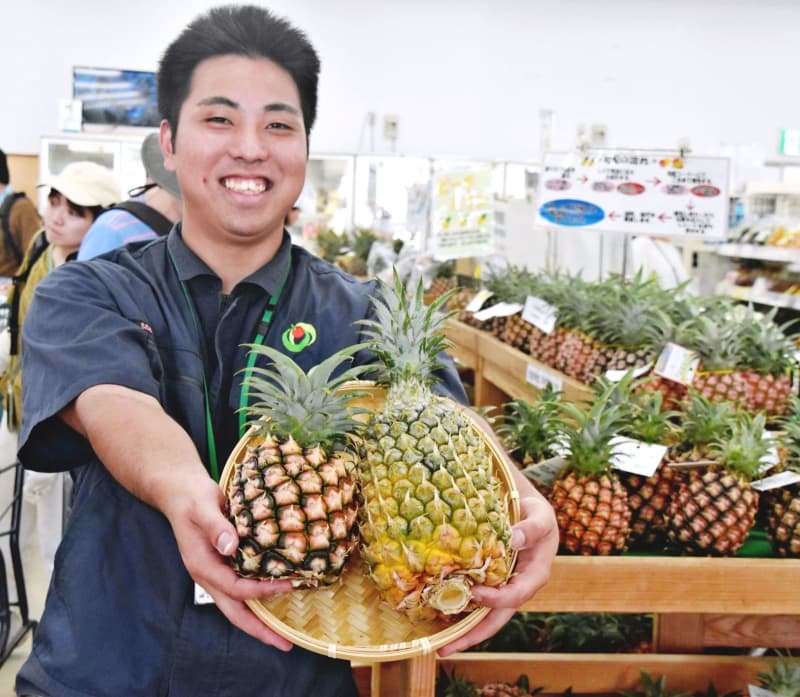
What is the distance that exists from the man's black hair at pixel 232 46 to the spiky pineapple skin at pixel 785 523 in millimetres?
1444

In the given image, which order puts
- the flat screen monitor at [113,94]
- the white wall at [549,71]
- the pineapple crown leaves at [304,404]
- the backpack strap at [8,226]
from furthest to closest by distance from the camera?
the white wall at [549,71]
the flat screen monitor at [113,94]
the backpack strap at [8,226]
the pineapple crown leaves at [304,404]

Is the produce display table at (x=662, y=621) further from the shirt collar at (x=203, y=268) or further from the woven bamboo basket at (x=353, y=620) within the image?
the shirt collar at (x=203, y=268)

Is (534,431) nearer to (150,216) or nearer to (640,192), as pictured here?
(150,216)

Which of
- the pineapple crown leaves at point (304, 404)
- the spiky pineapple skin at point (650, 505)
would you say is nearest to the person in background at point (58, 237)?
the spiky pineapple skin at point (650, 505)

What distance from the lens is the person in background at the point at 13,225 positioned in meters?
5.52

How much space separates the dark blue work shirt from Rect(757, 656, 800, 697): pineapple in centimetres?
116

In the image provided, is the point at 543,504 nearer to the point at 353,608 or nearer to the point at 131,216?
the point at 353,608

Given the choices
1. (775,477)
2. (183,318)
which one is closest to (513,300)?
(775,477)

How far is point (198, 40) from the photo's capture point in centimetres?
140

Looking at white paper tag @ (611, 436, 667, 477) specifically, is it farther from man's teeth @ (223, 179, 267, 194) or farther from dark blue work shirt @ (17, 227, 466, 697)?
man's teeth @ (223, 179, 267, 194)

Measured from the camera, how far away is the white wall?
11586mm

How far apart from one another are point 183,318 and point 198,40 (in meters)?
0.46

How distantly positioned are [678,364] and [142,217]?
191 centimetres

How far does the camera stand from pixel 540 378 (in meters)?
3.56
